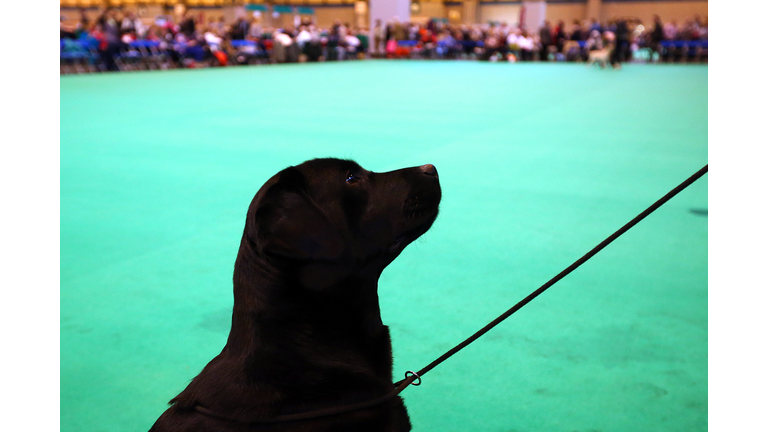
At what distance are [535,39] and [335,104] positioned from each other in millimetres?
23289

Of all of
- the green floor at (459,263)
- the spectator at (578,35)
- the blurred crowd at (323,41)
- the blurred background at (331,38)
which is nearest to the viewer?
the green floor at (459,263)

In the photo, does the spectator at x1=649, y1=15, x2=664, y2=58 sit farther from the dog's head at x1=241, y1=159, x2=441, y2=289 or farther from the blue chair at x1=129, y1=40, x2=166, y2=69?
the dog's head at x1=241, y1=159, x2=441, y2=289

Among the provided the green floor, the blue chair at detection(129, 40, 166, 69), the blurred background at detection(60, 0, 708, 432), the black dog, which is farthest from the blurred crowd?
the black dog

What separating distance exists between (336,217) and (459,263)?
2.37 m

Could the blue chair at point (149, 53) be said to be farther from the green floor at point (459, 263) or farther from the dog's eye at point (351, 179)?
the dog's eye at point (351, 179)

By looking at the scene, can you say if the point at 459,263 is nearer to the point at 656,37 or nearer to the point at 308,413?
the point at 308,413

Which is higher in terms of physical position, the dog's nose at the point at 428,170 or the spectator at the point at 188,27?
the spectator at the point at 188,27

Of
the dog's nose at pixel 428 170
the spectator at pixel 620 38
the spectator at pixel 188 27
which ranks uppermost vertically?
the spectator at pixel 188 27

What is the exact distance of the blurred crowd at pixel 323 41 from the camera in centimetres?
2075

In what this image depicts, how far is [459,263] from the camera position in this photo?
163 inches

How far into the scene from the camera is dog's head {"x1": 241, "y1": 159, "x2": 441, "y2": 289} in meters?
1.61

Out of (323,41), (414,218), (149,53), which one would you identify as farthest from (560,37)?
(414,218)

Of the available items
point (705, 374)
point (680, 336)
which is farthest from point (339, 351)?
point (680, 336)

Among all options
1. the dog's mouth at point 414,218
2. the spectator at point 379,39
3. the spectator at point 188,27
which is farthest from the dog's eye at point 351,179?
the spectator at point 379,39
